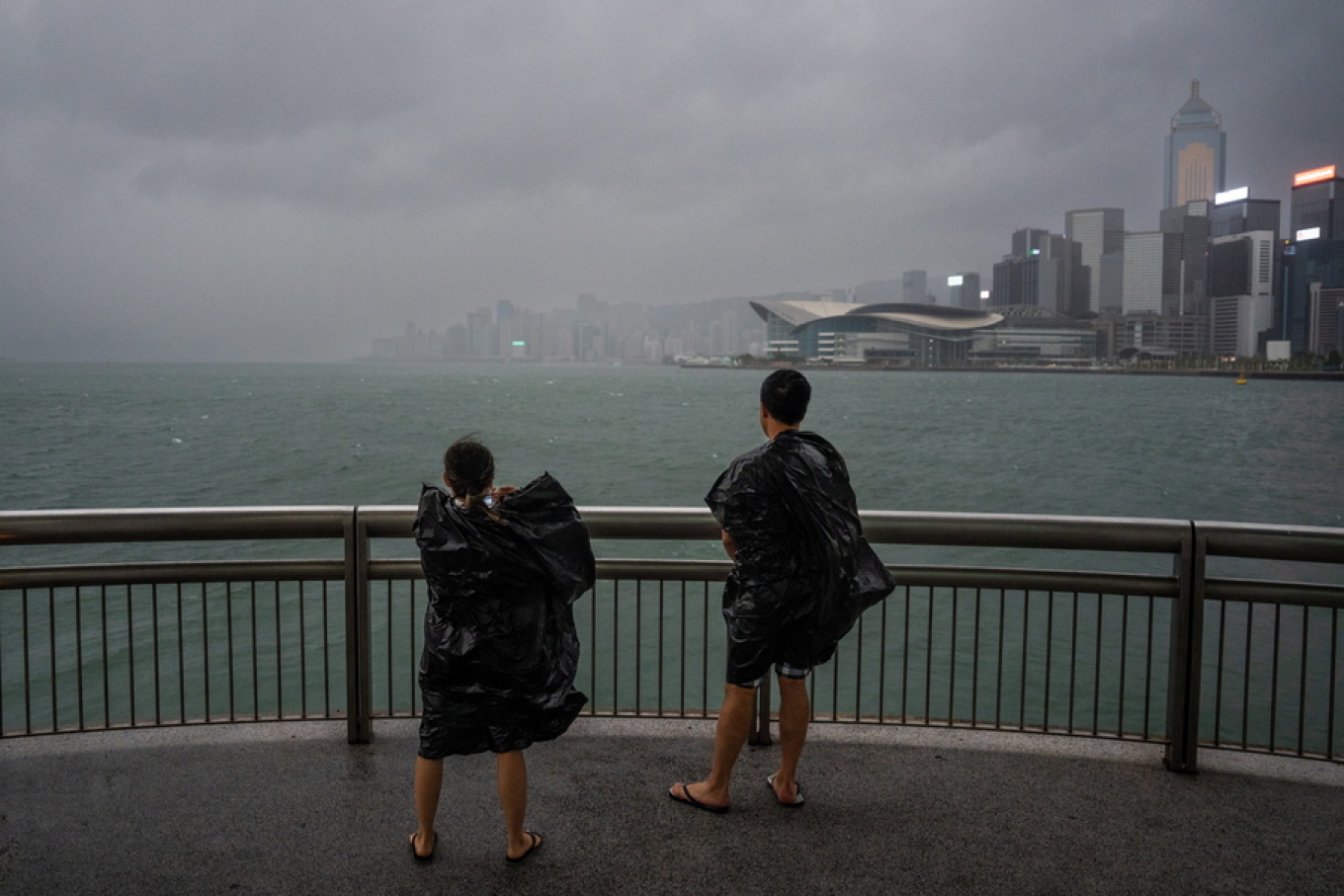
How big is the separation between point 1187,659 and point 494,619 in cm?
297

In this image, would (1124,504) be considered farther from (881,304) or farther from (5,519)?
(881,304)

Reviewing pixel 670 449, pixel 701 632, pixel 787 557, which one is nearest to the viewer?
pixel 787 557

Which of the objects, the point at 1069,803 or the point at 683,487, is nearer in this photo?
the point at 1069,803

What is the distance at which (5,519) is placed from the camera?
401 cm

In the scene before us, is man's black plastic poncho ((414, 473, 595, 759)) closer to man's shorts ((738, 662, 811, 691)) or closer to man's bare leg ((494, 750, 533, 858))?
man's bare leg ((494, 750, 533, 858))

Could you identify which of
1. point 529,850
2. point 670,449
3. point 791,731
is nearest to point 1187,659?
point 791,731

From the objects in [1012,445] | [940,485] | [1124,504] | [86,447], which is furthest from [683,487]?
[86,447]

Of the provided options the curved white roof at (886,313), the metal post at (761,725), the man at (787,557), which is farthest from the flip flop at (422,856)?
the curved white roof at (886,313)

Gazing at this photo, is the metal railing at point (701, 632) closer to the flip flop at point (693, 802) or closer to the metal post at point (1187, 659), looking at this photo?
the metal post at point (1187, 659)

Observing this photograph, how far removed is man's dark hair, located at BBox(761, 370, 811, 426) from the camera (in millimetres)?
3447

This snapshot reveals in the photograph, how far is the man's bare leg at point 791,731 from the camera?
3576 millimetres

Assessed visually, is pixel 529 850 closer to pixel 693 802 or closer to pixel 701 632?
pixel 693 802

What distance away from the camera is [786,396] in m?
3.46

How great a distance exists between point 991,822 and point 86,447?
68.4 meters
